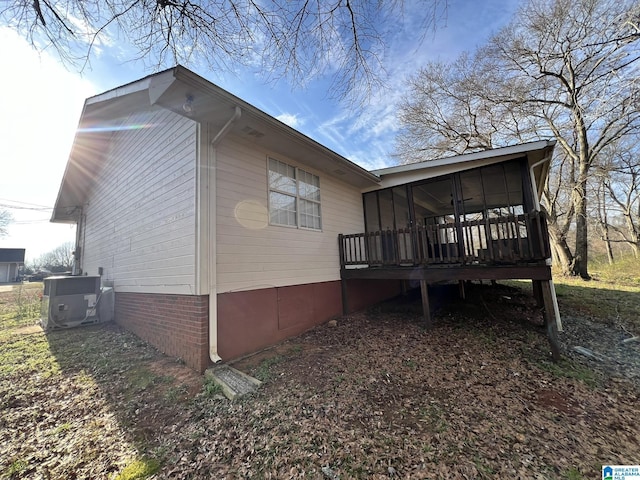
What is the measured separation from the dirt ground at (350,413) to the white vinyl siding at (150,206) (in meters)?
1.58

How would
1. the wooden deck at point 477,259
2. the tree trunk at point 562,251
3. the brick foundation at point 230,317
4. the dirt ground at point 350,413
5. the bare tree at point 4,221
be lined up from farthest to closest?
the bare tree at point 4,221
the tree trunk at point 562,251
the wooden deck at point 477,259
the brick foundation at point 230,317
the dirt ground at point 350,413

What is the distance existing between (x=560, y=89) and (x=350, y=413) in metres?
16.2

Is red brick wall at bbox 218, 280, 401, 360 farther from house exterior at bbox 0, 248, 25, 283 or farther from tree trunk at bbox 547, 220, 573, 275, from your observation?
house exterior at bbox 0, 248, 25, 283

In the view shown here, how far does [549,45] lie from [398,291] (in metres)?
12.3

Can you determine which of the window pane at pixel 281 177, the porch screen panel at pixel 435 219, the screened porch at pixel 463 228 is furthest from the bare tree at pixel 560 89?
the window pane at pixel 281 177

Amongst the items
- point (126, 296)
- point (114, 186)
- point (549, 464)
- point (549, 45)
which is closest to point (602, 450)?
point (549, 464)

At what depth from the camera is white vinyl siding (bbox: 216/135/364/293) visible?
167 inches

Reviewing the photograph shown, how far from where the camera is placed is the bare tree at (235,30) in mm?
2750

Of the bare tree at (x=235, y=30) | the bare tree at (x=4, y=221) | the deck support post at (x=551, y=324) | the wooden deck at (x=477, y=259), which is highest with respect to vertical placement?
the bare tree at (x=4, y=221)

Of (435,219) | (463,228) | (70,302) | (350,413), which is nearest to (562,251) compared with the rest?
(435,219)

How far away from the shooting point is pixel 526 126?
46.0ft

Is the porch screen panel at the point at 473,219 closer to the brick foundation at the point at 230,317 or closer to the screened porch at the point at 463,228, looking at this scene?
the screened porch at the point at 463,228

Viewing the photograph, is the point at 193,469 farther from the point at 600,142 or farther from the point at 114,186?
the point at 600,142

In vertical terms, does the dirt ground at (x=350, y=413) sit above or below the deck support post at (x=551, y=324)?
below
